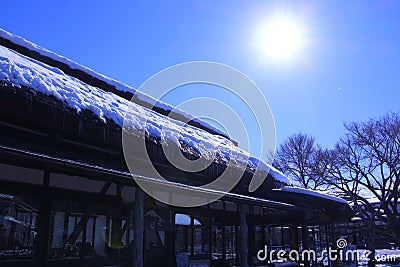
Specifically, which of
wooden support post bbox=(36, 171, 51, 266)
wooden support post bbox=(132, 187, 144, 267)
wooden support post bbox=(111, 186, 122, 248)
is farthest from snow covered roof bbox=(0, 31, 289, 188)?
wooden support post bbox=(111, 186, 122, 248)

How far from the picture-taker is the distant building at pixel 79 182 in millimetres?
4698

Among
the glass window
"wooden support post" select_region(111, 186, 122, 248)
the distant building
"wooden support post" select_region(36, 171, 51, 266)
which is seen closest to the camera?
the distant building

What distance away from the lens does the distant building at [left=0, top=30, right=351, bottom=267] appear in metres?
4.70

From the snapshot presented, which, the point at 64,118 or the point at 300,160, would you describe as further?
the point at 300,160

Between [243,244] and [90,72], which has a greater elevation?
[90,72]

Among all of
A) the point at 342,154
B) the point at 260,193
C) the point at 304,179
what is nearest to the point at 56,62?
the point at 260,193

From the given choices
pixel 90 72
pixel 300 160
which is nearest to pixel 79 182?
pixel 90 72

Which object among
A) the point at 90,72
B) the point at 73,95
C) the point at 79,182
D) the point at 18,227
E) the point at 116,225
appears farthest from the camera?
the point at 90,72

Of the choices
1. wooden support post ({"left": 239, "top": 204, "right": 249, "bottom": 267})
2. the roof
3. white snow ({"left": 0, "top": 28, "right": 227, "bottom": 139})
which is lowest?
wooden support post ({"left": 239, "top": 204, "right": 249, "bottom": 267})

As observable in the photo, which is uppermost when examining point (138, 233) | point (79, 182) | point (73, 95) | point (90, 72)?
point (90, 72)

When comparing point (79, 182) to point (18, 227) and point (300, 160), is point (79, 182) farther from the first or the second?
point (300, 160)

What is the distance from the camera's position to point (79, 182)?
6.84 metres

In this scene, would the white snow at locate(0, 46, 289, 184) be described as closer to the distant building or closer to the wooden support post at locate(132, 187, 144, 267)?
the distant building

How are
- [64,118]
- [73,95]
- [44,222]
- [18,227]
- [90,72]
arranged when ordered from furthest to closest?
[90,72]
[44,222]
[18,227]
[73,95]
[64,118]
